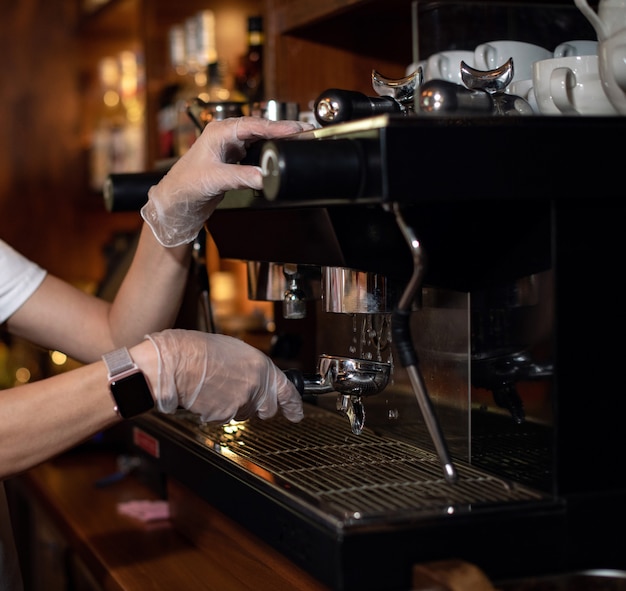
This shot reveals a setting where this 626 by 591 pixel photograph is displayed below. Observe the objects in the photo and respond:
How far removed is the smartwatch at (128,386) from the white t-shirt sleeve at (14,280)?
46cm

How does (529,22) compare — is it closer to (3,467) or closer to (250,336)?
(3,467)

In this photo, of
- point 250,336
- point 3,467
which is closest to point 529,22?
point 3,467

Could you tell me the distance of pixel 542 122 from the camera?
2.84ft

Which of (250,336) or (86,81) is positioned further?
(86,81)

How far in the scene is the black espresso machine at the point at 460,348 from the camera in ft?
2.79

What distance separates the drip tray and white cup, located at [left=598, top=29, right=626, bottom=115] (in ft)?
1.21

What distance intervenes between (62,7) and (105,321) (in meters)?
2.08

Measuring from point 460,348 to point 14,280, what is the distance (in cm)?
74

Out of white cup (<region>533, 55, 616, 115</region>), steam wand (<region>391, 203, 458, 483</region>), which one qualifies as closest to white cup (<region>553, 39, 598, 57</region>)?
white cup (<region>533, 55, 616, 115</region>)

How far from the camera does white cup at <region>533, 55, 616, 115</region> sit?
37.7 inches

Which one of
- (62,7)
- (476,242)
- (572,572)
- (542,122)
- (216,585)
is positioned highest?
(62,7)

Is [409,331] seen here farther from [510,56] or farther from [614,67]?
[510,56]

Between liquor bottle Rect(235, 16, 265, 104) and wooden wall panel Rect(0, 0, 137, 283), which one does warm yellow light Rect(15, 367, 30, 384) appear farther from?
liquor bottle Rect(235, 16, 265, 104)

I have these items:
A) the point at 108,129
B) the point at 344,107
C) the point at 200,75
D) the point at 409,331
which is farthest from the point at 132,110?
the point at 409,331
